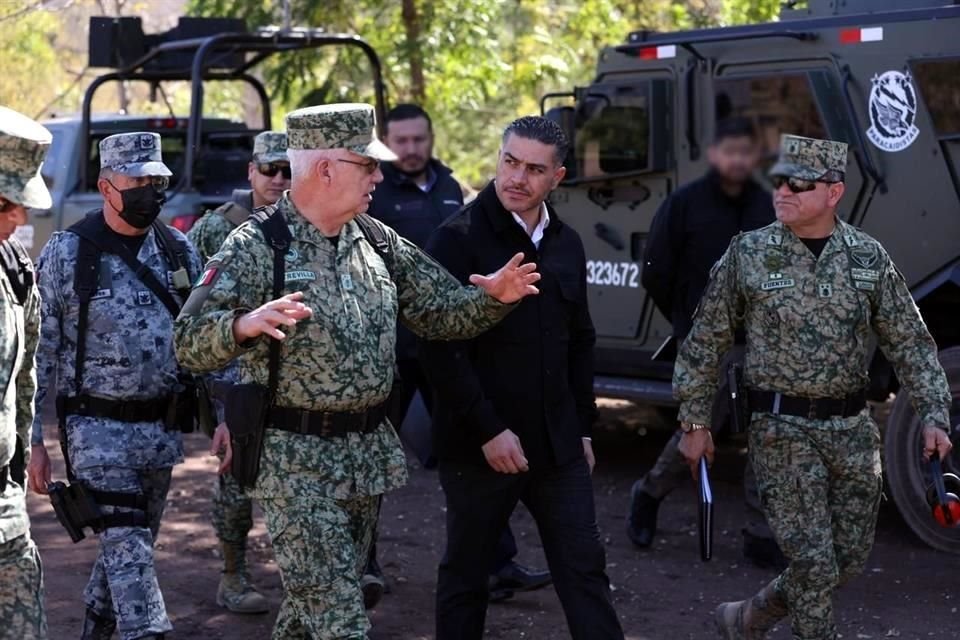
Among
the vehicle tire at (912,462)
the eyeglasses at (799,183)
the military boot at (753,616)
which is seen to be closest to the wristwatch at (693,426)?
the military boot at (753,616)

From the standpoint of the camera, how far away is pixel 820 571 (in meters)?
4.91

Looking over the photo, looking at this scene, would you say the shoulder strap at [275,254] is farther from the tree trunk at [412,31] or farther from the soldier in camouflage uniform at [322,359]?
the tree trunk at [412,31]

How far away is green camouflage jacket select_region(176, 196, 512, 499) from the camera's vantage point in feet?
13.4

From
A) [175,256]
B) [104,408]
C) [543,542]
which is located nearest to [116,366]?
[104,408]

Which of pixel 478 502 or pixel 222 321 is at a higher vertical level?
pixel 222 321

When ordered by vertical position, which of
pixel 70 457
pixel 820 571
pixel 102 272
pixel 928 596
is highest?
pixel 102 272

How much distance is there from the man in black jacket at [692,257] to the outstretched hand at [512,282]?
2453 millimetres

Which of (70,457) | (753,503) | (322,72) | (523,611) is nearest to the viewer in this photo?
(70,457)

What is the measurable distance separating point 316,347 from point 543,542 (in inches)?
43.4

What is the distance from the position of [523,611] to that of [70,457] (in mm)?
1944

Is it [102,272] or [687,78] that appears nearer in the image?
[102,272]

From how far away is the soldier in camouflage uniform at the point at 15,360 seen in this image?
3748 mm

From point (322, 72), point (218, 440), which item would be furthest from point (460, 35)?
point (218, 440)

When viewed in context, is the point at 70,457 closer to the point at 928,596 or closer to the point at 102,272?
the point at 102,272
